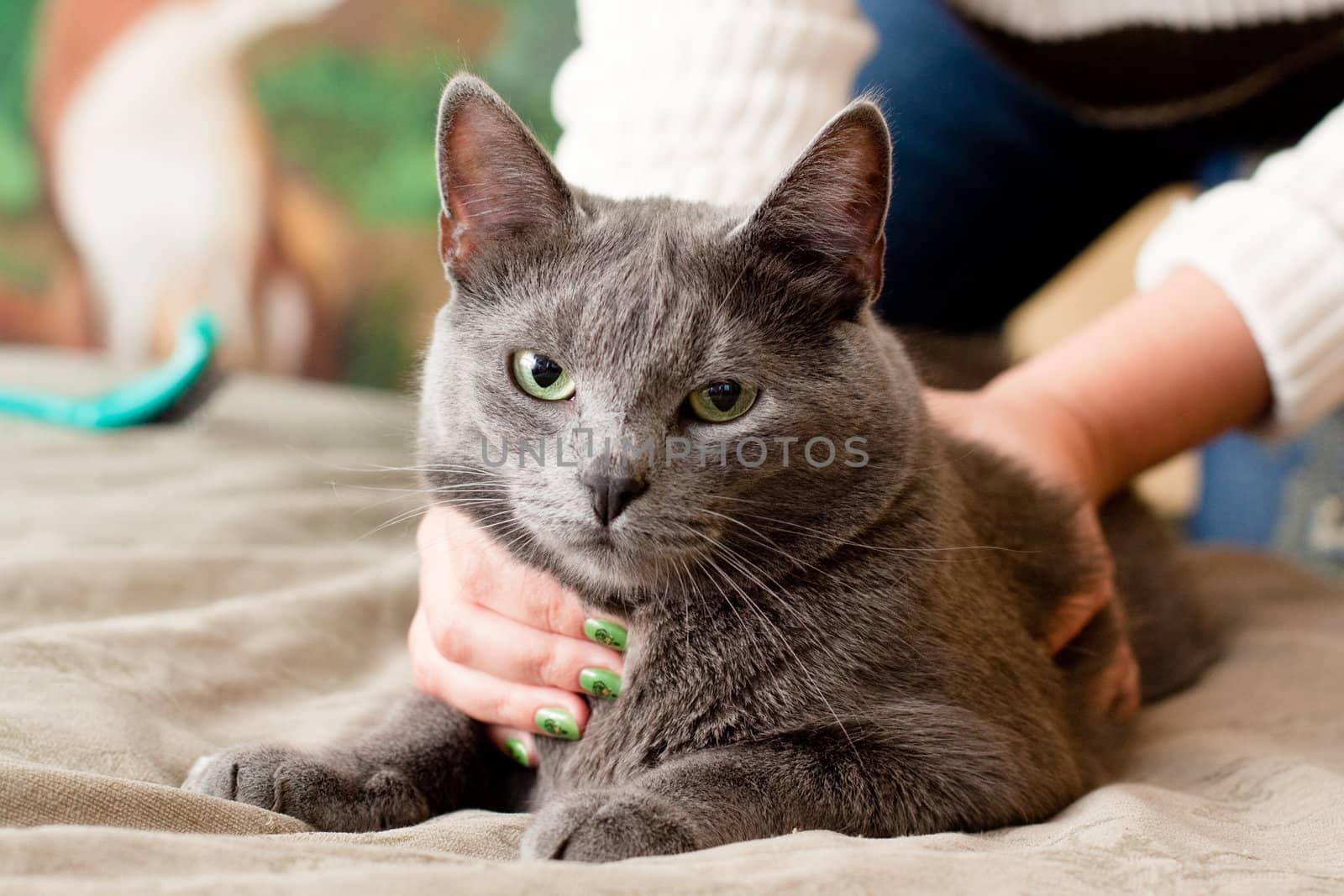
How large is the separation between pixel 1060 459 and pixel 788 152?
1.95 ft

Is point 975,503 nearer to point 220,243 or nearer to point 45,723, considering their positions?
point 45,723

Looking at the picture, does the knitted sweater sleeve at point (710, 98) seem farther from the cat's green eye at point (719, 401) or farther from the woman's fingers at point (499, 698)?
the woman's fingers at point (499, 698)

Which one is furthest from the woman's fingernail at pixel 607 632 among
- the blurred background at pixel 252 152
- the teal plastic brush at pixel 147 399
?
the blurred background at pixel 252 152

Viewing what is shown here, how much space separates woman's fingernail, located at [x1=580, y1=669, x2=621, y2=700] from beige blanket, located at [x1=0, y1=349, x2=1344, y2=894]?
0.16 meters

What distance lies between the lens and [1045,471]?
1.40 m

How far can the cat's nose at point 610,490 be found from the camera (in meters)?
0.92

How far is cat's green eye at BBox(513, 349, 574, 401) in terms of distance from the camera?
3.39 ft

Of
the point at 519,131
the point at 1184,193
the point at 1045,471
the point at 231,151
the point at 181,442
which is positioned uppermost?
the point at 519,131

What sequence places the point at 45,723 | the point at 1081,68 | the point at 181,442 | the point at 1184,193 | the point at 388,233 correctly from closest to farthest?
the point at 45,723, the point at 1081,68, the point at 181,442, the point at 1184,193, the point at 388,233

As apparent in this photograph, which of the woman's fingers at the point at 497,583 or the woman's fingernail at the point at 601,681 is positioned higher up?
the woman's fingers at the point at 497,583

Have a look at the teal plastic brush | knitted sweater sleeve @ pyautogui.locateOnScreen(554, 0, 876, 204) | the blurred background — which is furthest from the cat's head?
the blurred background

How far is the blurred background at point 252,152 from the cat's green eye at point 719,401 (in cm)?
252

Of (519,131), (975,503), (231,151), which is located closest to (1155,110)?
(975,503)

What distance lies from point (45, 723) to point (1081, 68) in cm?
195
